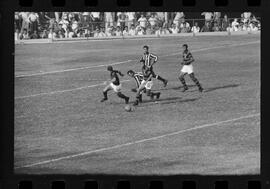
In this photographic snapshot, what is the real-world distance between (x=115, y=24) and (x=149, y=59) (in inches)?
110

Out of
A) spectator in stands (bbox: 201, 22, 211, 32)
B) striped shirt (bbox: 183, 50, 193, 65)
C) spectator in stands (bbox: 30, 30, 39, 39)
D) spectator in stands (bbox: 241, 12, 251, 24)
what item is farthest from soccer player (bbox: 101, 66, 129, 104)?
spectator in stands (bbox: 201, 22, 211, 32)

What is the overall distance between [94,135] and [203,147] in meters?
2.58

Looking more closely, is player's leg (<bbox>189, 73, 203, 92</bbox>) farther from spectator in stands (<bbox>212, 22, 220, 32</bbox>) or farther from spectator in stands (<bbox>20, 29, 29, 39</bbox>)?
spectator in stands (<bbox>20, 29, 29, 39</bbox>)

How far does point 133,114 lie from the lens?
69.3ft

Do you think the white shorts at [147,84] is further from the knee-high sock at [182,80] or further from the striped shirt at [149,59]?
the knee-high sock at [182,80]

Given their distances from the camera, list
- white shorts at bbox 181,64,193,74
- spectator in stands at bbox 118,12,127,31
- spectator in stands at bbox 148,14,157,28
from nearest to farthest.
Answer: white shorts at bbox 181,64,193,74, spectator in stands at bbox 118,12,127,31, spectator in stands at bbox 148,14,157,28

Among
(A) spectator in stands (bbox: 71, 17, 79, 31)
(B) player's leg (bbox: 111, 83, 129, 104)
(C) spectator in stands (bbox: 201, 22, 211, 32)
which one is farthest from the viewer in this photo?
(C) spectator in stands (bbox: 201, 22, 211, 32)

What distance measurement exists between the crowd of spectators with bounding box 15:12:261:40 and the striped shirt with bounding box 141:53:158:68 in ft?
3.42

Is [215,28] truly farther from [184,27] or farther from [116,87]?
[116,87]

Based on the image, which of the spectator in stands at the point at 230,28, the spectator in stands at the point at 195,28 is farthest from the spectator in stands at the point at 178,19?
the spectator in stands at the point at 230,28

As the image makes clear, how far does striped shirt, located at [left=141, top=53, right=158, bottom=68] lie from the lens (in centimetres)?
2077

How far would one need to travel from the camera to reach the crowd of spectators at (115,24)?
21484 millimetres

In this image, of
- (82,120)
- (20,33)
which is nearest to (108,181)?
(82,120)

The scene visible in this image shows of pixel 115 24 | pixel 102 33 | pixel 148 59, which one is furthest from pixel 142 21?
pixel 148 59
